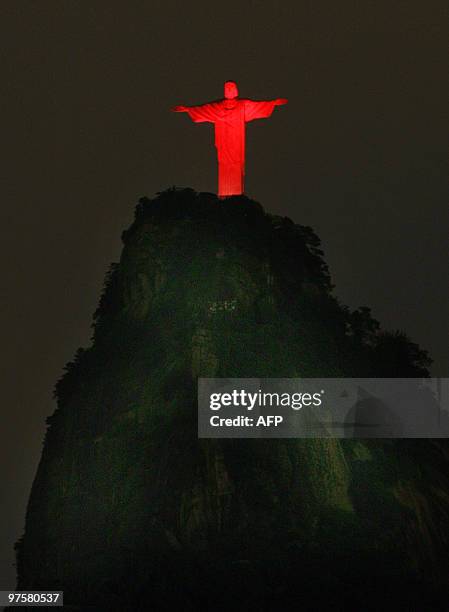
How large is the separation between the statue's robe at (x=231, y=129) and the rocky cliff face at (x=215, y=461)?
1.94 feet

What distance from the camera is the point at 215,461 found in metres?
39.4

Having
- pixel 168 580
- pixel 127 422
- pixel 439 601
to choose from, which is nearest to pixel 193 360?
pixel 127 422

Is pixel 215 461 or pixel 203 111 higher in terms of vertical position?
pixel 203 111

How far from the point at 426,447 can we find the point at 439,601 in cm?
457

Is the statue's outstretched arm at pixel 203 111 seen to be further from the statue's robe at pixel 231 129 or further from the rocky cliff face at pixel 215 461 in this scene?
the rocky cliff face at pixel 215 461

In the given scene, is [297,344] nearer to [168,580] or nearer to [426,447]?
[426,447]

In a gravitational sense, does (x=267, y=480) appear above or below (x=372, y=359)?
below

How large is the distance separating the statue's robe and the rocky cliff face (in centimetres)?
59

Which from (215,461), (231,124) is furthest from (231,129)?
(215,461)

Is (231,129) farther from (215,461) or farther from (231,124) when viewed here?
(215,461)

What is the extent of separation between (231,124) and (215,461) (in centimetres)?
930

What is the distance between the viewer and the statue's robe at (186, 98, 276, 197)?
4278 centimetres

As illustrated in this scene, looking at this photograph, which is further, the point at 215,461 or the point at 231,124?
the point at 231,124

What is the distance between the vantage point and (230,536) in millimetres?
38781
